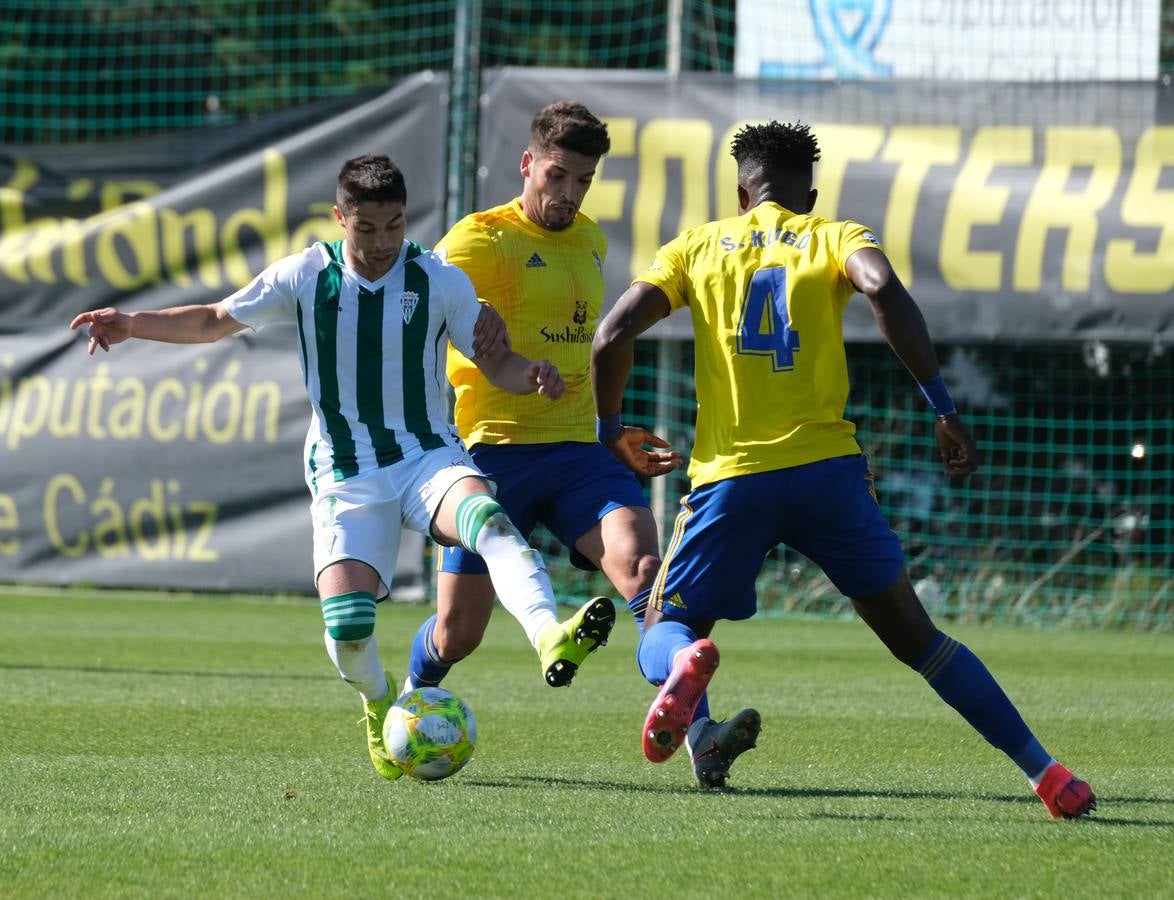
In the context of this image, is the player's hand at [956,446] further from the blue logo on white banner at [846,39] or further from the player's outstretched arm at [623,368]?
the blue logo on white banner at [846,39]

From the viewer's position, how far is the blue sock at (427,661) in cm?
607

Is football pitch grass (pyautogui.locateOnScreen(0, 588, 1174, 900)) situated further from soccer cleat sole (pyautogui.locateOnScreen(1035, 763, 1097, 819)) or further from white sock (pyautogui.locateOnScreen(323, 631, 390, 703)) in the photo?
white sock (pyautogui.locateOnScreen(323, 631, 390, 703))

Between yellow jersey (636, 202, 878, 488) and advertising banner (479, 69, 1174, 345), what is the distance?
23.5 feet

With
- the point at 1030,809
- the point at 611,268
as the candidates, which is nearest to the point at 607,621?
the point at 1030,809

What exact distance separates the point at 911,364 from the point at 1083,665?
18.2 feet

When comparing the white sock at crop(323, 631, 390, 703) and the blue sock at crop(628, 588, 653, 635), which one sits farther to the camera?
the blue sock at crop(628, 588, 653, 635)

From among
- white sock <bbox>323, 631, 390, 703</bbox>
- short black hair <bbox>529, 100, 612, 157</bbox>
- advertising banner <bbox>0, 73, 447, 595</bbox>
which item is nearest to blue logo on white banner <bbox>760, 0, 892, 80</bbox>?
advertising banner <bbox>0, 73, 447, 595</bbox>

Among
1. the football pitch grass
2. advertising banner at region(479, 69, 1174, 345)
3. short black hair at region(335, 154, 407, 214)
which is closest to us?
the football pitch grass

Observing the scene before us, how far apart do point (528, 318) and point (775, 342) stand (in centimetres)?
153

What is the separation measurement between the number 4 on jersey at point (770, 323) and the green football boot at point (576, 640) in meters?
0.87

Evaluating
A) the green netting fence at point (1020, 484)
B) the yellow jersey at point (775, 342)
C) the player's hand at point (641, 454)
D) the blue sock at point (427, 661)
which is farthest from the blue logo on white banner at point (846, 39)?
the yellow jersey at point (775, 342)

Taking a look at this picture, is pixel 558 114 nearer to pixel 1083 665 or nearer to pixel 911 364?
pixel 911 364

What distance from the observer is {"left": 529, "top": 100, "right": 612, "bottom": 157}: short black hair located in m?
5.83

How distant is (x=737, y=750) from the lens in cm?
484
